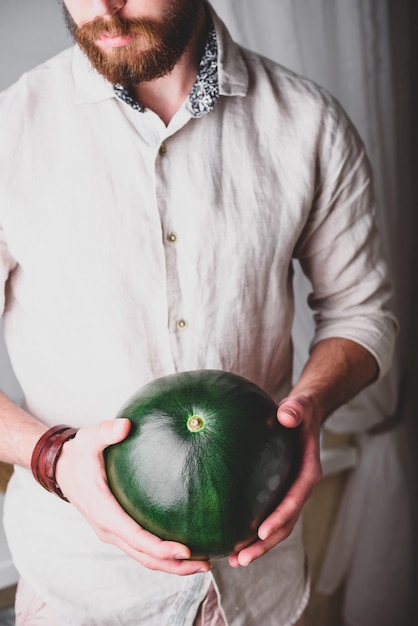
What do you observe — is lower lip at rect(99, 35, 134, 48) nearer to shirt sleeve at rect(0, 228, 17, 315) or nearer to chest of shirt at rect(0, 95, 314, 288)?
chest of shirt at rect(0, 95, 314, 288)

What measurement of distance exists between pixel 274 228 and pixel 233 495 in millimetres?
537

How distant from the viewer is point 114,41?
1093mm

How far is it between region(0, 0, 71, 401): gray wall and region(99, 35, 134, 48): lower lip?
1.49 feet

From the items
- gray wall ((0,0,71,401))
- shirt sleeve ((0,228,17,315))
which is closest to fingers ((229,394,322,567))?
shirt sleeve ((0,228,17,315))

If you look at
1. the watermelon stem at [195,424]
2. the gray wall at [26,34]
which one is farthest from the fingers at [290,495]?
the gray wall at [26,34]

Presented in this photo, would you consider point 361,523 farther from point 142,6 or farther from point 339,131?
point 142,6

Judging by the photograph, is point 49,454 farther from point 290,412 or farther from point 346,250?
point 346,250

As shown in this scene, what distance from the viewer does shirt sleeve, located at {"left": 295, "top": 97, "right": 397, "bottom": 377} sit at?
132cm

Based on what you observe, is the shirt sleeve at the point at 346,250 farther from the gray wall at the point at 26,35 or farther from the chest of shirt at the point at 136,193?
the gray wall at the point at 26,35

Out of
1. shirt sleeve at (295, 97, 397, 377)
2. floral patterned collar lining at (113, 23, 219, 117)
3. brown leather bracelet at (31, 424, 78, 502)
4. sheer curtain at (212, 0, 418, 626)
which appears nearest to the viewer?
brown leather bracelet at (31, 424, 78, 502)

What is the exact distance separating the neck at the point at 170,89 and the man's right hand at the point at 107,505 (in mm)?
595

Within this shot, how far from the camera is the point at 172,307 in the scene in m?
1.18

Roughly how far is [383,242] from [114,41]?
1379mm

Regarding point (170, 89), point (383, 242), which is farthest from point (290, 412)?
point (383, 242)
